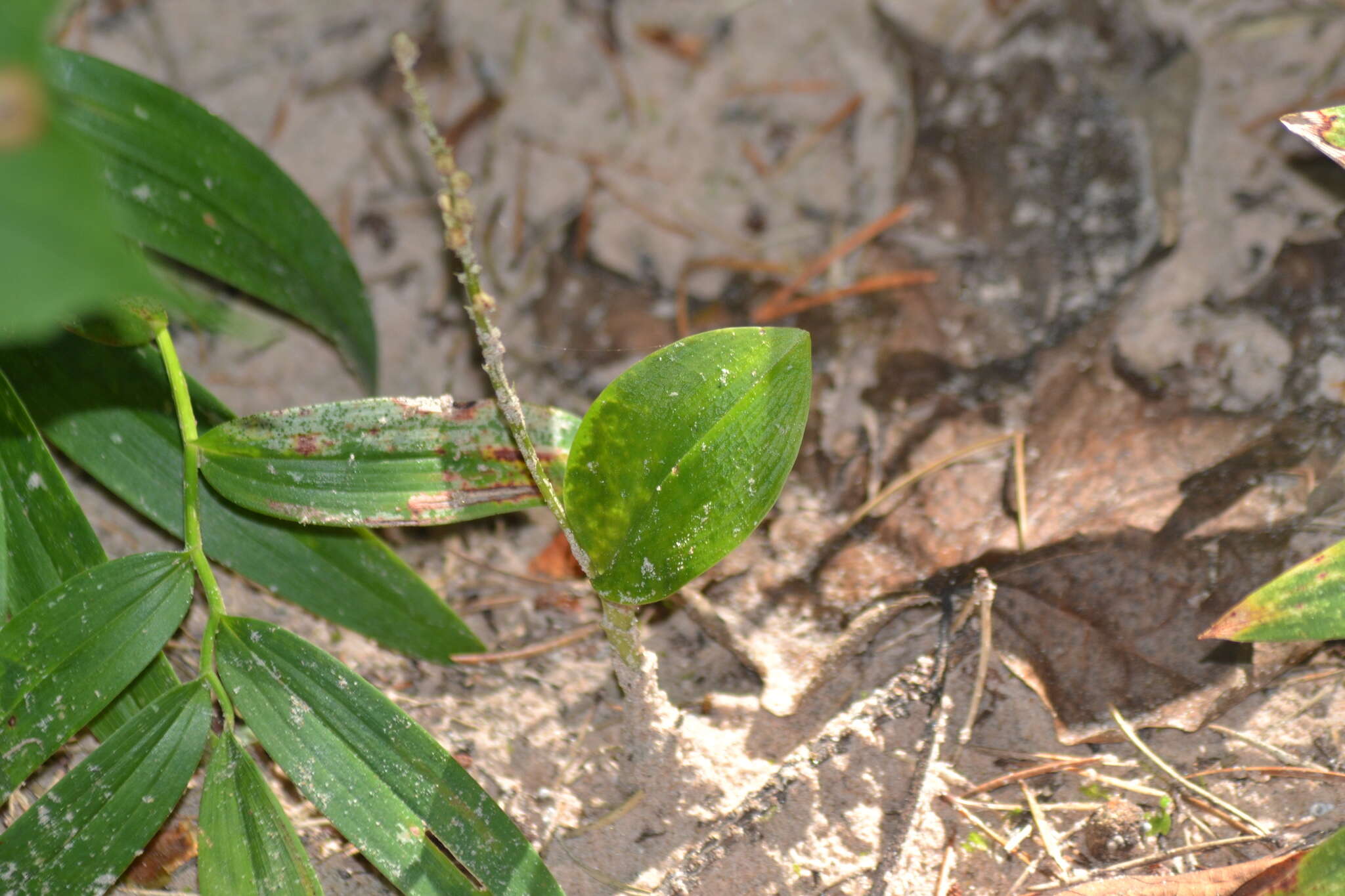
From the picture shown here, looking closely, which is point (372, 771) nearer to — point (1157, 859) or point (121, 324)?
point (121, 324)

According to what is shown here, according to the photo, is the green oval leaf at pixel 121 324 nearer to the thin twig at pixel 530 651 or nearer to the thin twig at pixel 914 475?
the thin twig at pixel 530 651

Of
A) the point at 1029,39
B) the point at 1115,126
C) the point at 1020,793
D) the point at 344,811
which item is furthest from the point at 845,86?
the point at 344,811

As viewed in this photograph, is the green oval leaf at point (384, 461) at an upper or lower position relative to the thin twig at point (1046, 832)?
upper

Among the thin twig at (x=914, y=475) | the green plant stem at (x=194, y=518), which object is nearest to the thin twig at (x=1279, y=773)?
the thin twig at (x=914, y=475)

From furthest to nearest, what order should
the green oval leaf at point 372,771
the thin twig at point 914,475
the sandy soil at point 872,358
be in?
the thin twig at point 914,475 → the sandy soil at point 872,358 → the green oval leaf at point 372,771

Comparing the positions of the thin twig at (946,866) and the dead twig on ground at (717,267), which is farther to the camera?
the dead twig on ground at (717,267)

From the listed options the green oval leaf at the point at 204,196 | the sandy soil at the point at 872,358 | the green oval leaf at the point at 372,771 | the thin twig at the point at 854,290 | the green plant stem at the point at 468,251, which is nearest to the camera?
the green plant stem at the point at 468,251

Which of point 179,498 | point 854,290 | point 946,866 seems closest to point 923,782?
point 946,866
